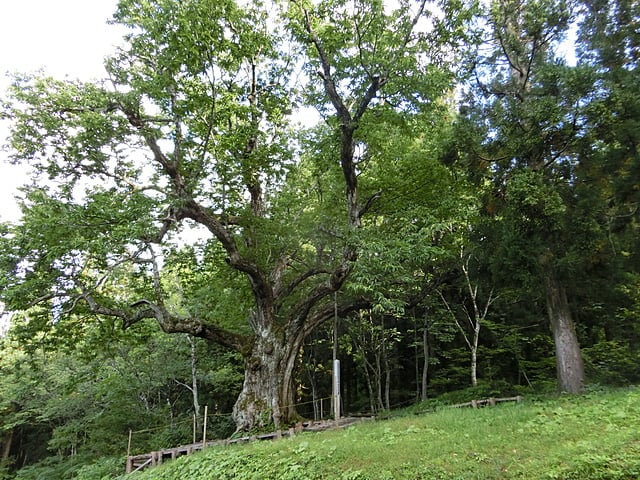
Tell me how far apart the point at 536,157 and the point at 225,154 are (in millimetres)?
7990

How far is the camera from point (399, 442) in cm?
636

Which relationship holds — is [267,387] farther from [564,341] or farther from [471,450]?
[564,341]

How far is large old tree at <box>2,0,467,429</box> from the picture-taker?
9.12m

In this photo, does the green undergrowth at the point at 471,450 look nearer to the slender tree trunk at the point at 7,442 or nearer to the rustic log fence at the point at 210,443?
the rustic log fence at the point at 210,443

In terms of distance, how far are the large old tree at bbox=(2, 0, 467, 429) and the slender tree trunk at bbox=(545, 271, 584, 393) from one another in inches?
192

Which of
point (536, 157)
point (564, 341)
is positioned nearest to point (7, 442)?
point (564, 341)

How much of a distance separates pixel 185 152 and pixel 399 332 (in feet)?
42.0

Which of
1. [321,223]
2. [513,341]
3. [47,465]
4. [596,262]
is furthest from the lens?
[47,465]

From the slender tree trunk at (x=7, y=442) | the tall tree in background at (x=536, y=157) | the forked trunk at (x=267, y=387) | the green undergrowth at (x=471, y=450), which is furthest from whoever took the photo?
the slender tree trunk at (x=7, y=442)

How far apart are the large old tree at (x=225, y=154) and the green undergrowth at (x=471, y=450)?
3.69 metres

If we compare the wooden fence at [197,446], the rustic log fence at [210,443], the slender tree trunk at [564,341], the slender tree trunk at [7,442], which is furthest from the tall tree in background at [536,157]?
the slender tree trunk at [7,442]

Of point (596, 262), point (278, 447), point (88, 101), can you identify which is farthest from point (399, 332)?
point (88, 101)

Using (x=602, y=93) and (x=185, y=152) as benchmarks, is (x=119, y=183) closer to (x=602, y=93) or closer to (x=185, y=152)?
(x=185, y=152)

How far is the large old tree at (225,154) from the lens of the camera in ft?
29.9
